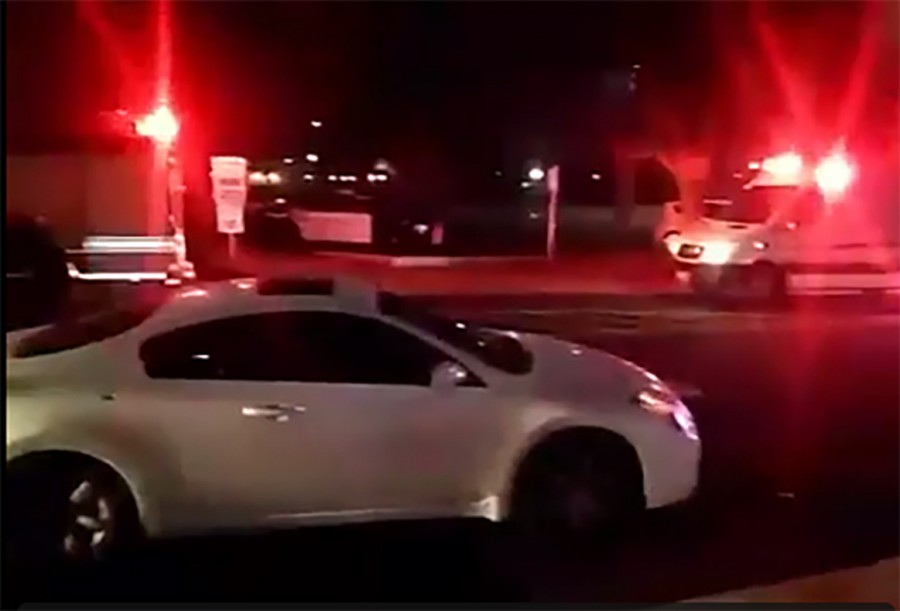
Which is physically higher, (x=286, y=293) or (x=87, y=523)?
(x=286, y=293)

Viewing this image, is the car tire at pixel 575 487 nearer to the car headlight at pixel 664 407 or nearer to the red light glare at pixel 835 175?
the car headlight at pixel 664 407

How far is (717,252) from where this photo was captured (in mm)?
16484

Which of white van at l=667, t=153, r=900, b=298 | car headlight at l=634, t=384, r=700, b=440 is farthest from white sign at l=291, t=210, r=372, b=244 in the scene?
car headlight at l=634, t=384, r=700, b=440

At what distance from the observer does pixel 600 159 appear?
64.6ft

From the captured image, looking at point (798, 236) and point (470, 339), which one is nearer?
point (470, 339)

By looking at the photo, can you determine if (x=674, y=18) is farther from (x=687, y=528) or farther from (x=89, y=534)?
(x=89, y=534)

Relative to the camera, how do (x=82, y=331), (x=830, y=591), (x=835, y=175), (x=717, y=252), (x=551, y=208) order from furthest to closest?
(x=551, y=208), (x=835, y=175), (x=717, y=252), (x=82, y=331), (x=830, y=591)

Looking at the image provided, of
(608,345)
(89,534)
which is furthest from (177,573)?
(608,345)

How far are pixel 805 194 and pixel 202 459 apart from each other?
1055 centimetres


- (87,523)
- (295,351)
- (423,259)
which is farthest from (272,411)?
(423,259)

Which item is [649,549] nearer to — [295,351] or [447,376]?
[447,376]

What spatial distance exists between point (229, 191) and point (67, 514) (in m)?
5.96

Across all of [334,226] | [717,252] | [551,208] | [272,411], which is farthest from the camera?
[551,208]

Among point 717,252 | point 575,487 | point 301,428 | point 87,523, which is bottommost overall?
point 87,523
